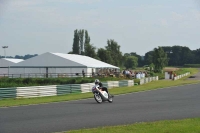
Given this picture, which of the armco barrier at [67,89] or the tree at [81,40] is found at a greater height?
the tree at [81,40]

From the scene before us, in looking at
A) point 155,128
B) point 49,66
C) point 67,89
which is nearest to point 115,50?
point 49,66

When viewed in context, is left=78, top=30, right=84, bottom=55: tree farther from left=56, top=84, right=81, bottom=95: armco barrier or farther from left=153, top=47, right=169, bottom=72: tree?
left=56, top=84, right=81, bottom=95: armco barrier

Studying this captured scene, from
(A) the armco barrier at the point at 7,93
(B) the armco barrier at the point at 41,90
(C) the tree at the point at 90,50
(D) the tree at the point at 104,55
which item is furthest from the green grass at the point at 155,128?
(D) the tree at the point at 104,55

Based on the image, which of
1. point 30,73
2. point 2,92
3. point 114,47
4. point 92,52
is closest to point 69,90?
point 2,92

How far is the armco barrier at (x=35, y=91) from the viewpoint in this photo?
86.7ft

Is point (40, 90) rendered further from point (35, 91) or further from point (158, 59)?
point (158, 59)

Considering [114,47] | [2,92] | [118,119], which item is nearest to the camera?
[118,119]

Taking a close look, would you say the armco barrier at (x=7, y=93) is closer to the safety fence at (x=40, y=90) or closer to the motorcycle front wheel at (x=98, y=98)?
the safety fence at (x=40, y=90)

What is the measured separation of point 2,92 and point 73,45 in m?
81.9

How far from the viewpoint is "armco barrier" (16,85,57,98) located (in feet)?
86.7

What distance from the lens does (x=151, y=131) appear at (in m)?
10.2

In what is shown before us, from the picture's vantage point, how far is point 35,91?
27391 mm

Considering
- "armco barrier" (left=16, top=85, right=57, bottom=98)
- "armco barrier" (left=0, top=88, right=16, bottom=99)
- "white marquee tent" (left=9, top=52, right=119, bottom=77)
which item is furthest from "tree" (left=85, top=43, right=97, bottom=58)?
"armco barrier" (left=0, top=88, right=16, bottom=99)

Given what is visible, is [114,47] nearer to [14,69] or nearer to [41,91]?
[14,69]
